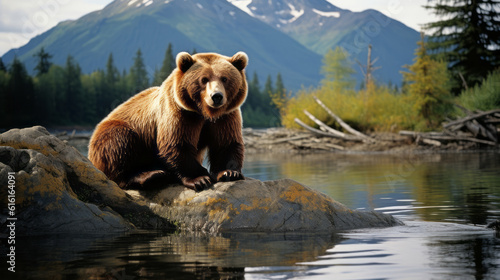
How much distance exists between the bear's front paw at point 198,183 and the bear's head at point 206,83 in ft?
2.26

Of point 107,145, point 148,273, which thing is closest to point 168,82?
point 107,145

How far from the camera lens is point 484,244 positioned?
17.4ft

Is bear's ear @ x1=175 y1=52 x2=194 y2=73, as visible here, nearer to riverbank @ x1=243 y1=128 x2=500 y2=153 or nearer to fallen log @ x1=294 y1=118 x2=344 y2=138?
riverbank @ x1=243 y1=128 x2=500 y2=153

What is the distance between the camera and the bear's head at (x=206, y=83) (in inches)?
238

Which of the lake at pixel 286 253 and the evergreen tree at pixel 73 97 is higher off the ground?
the evergreen tree at pixel 73 97

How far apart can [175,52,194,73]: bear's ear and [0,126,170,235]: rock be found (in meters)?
1.46

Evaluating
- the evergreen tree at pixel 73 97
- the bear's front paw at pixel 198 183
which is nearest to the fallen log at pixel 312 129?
the bear's front paw at pixel 198 183

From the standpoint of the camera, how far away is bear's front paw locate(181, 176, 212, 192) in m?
6.27

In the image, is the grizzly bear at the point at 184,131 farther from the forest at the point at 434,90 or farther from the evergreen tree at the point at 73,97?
the evergreen tree at the point at 73,97

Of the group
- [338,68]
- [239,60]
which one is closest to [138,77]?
[338,68]

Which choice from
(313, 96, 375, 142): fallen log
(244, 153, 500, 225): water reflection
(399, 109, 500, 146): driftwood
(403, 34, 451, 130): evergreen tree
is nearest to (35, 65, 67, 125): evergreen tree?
(313, 96, 375, 142): fallen log

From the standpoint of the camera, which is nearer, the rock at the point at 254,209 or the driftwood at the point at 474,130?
the rock at the point at 254,209

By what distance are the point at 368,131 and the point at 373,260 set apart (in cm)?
2462

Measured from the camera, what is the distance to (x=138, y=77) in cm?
10075
